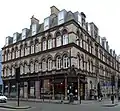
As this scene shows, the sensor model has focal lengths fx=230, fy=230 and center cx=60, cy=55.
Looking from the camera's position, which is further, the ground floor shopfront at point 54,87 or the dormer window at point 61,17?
the dormer window at point 61,17

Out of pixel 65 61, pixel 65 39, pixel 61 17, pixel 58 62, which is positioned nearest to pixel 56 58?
pixel 58 62

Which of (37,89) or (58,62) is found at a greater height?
(58,62)

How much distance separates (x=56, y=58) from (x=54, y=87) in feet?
17.4

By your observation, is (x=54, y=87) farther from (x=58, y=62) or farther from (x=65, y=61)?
(x=65, y=61)

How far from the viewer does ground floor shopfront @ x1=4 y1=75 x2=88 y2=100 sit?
39312mm

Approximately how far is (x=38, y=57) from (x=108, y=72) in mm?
25611

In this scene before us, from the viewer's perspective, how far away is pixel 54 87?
41.9m

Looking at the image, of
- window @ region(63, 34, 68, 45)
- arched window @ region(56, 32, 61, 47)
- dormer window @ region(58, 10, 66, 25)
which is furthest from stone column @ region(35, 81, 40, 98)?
dormer window @ region(58, 10, 66, 25)

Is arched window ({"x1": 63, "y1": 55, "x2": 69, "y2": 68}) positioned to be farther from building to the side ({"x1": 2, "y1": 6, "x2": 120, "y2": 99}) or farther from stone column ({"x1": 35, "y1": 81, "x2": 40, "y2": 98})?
stone column ({"x1": 35, "y1": 81, "x2": 40, "y2": 98})

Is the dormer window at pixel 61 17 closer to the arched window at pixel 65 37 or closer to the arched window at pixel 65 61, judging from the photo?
the arched window at pixel 65 37

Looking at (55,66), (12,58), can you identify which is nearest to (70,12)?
(55,66)

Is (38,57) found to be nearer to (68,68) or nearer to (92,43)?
(68,68)

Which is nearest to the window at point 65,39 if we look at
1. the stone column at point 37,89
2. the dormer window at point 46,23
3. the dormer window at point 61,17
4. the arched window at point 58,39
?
the arched window at point 58,39

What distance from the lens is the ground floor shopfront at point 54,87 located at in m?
39.3
